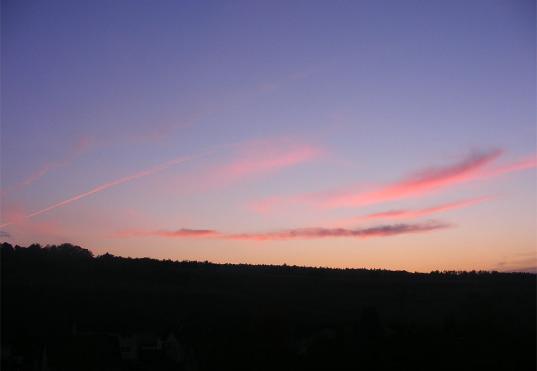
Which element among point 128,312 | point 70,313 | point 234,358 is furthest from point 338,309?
point 234,358

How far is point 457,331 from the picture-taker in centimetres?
4972

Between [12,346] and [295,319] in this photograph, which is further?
→ [295,319]

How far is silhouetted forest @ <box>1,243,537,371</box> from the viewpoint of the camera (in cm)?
4434

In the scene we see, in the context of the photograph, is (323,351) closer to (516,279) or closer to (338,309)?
(338,309)

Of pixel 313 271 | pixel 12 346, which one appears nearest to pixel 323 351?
pixel 12 346

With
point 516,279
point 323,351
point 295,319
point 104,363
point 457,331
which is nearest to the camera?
point 323,351

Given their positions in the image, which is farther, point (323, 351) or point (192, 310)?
point (192, 310)

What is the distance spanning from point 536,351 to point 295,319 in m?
36.1

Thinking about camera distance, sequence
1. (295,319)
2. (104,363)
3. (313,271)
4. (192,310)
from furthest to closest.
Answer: (313,271)
(192,310)
(295,319)
(104,363)

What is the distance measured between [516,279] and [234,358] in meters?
66.3

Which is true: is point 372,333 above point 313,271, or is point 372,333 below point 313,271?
below

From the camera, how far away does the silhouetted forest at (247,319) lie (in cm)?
4434

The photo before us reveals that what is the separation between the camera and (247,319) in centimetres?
6962

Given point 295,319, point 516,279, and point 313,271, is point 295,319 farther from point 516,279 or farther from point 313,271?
point 313,271
